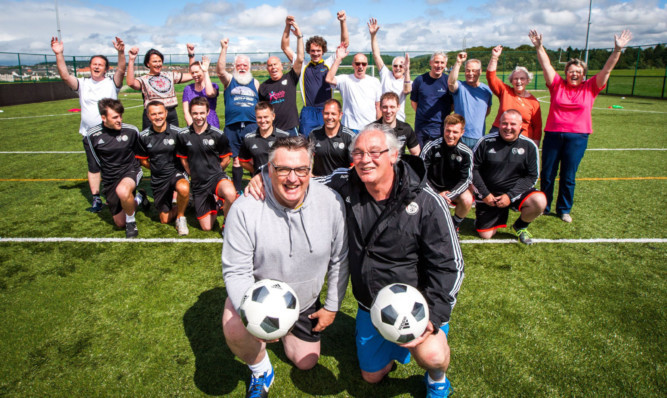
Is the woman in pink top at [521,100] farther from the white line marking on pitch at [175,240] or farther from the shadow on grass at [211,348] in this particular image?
the shadow on grass at [211,348]

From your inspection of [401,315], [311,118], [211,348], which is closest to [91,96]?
[311,118]

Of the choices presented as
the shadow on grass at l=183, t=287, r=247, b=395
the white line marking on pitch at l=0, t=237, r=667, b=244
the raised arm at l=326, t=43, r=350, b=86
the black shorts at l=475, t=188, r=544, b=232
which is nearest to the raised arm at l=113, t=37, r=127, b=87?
the white line marking on pitch at l=0, t=237, r=667, b=244

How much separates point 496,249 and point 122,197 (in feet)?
16.6

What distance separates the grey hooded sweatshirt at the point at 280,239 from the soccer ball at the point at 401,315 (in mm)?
559

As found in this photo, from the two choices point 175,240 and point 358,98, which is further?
point 358,98

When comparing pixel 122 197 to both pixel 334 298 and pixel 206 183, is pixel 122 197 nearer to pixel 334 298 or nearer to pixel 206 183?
pixel 206 183

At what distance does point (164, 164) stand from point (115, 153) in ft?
2.45

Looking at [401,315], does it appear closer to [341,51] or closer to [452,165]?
[452,165]

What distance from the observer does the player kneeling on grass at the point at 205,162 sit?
5.44 metres

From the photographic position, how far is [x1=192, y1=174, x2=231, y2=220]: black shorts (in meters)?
5.47

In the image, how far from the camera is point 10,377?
9.41 ft

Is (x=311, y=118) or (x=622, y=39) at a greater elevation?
(x=622, y=39)

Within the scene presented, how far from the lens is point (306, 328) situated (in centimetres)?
292

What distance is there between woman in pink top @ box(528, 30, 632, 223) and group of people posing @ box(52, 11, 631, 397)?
Result: 2 cm
